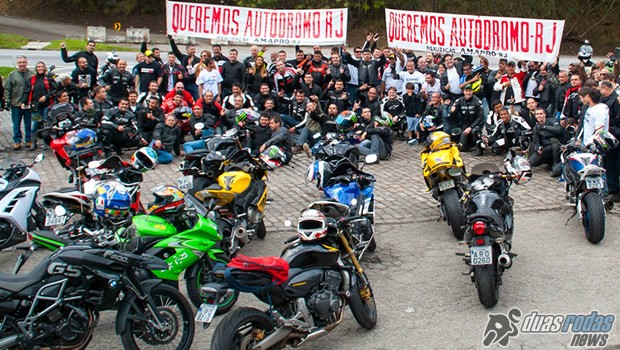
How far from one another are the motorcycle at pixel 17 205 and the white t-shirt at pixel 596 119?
7.41 metres

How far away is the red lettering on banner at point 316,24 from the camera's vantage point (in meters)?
16.7

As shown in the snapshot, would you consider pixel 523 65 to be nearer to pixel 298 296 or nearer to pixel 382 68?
pixel 382 68

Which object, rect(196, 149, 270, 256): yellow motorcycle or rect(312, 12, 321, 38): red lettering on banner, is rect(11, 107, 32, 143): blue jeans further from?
rect(196, 149, 270, 256): yellow motorcycle

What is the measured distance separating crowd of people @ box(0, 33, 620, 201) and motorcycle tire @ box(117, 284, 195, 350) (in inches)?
239

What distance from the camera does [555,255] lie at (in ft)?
27.5

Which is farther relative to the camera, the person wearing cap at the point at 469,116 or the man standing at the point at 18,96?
the person wearing cap at the point at 469,116

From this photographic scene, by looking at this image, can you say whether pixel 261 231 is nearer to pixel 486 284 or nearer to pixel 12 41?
pixel 486 284

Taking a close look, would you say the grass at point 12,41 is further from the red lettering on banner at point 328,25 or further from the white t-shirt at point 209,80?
the red lettering on banner at point 328,25

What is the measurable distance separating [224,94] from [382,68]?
396 cm

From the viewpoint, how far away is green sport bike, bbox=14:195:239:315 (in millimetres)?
6340

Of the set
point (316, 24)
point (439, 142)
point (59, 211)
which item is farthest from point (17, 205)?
point (316, 24)

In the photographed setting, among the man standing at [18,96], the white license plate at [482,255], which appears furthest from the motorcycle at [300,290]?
the man standing at [18,96]

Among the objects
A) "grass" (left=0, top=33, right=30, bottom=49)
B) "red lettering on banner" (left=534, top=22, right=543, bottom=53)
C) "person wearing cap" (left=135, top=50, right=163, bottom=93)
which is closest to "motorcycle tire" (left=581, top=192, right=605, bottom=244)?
"red lettering on banner" (left=534, top=22, right=543, bottom=53)

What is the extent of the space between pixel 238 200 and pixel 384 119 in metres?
6.64
